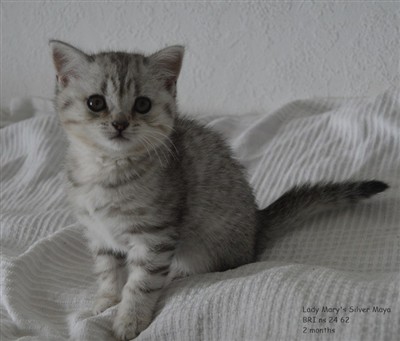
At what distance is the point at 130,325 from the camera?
1007 millimetres

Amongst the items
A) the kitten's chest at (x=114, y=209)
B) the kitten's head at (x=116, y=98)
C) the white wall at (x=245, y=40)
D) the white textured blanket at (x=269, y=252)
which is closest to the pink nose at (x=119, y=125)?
the kitten's head at (x=116, y=98)

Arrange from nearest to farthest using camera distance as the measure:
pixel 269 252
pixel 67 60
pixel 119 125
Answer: pixel 119 125
pixel 67 60
pixel 269 252

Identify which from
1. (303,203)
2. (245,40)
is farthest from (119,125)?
(245,40)

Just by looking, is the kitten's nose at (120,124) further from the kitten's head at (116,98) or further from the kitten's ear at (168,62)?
the kitten's ear at (168,62)

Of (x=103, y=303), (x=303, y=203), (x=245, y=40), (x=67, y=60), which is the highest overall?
(x=67, y=60)

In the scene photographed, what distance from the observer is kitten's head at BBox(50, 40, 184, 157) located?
1004 mm

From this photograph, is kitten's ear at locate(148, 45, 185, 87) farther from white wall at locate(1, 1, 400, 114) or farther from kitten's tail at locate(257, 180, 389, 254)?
white wall at locate(1, 1, 400, 114)

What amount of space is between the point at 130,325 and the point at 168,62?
519mm

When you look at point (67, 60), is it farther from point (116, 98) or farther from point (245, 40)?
point (245, 40)

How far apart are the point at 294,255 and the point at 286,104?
809 mm

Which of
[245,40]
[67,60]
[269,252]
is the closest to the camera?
[67,60]

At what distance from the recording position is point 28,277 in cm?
119

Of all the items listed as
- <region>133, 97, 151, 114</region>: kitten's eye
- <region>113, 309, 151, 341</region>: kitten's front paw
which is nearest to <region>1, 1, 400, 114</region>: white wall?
<region>133, 97, 151, 114</region>: kitten's eye

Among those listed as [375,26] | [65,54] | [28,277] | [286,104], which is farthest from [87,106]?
[375,26]
